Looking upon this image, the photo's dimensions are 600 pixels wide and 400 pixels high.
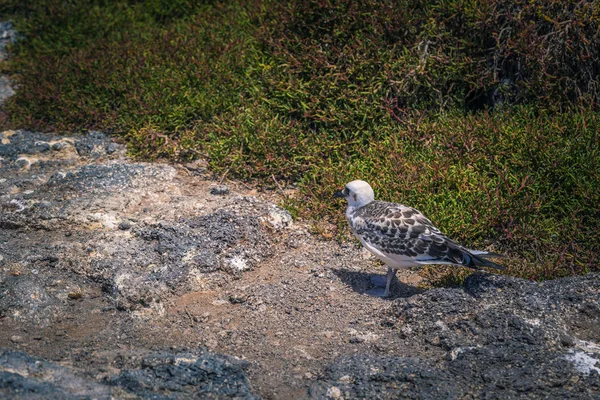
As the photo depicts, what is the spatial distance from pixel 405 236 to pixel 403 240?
0.04m

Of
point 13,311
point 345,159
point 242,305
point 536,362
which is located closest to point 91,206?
point 13,311

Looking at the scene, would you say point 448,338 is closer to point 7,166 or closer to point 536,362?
point 536,362

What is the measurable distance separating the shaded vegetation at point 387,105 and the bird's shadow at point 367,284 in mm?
857

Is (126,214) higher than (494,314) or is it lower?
lower

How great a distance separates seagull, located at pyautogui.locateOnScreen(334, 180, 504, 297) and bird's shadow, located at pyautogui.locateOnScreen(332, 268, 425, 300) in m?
0.18

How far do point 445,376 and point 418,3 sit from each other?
19.3ft

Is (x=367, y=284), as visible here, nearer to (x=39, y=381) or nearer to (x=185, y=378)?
(x=185, y=378)

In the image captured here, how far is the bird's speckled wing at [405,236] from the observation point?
6219 millimetres

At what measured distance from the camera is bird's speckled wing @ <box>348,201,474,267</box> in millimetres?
6219

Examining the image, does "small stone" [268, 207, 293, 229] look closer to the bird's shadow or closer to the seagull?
the bird's shadow

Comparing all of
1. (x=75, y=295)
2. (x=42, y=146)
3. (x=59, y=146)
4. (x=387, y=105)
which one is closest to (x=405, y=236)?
(x=387, y=105)

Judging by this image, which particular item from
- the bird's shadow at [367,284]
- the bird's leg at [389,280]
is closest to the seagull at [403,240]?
the bird's leg at [389,280]

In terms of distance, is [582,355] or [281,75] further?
[281,75]

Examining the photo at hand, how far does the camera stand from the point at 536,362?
5188mm
